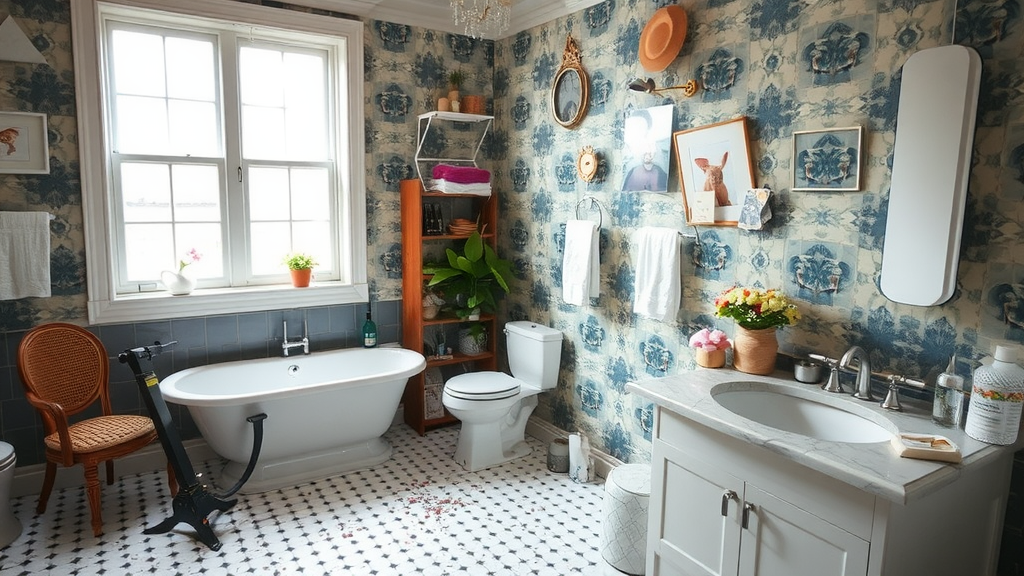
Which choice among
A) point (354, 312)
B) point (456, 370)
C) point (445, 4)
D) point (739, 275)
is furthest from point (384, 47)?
point (739, 275)

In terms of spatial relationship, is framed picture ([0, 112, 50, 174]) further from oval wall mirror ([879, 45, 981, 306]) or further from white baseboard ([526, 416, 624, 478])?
oval wall mirror ([879, 45, 981, 306])

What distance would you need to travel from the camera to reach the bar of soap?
161 centimetres

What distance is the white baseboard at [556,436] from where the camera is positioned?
11.2 feet

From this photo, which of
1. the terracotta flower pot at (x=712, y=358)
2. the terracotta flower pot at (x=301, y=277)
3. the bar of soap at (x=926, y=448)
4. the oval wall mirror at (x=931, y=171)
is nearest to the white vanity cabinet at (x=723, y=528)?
the bar of soap at (x=926, y=448)

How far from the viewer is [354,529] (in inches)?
113

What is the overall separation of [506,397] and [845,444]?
199 centimetres

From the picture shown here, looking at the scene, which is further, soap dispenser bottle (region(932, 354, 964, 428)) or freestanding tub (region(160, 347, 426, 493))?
freestanding tub (region(160, 347, 426, 493))

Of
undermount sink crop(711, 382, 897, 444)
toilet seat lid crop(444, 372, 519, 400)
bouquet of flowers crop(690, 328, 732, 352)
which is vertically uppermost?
bouquet of flowers crop(690, 328, 732, 352)

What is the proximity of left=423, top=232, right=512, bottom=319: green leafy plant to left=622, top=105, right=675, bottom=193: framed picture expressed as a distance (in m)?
1.10

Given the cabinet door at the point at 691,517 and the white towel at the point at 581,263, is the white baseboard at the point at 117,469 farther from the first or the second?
the cabinet door at the point at 691,517

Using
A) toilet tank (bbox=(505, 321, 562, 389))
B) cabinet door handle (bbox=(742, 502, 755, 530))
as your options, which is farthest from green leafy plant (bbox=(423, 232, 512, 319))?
cabinet door handle (bbox=(742, 502, 755, 530))

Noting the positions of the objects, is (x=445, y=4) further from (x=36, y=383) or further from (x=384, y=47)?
(x=36, y=383)

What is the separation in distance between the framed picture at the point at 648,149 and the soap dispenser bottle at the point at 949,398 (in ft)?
4.68

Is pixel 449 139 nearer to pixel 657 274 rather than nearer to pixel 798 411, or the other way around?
pixel 657 274
